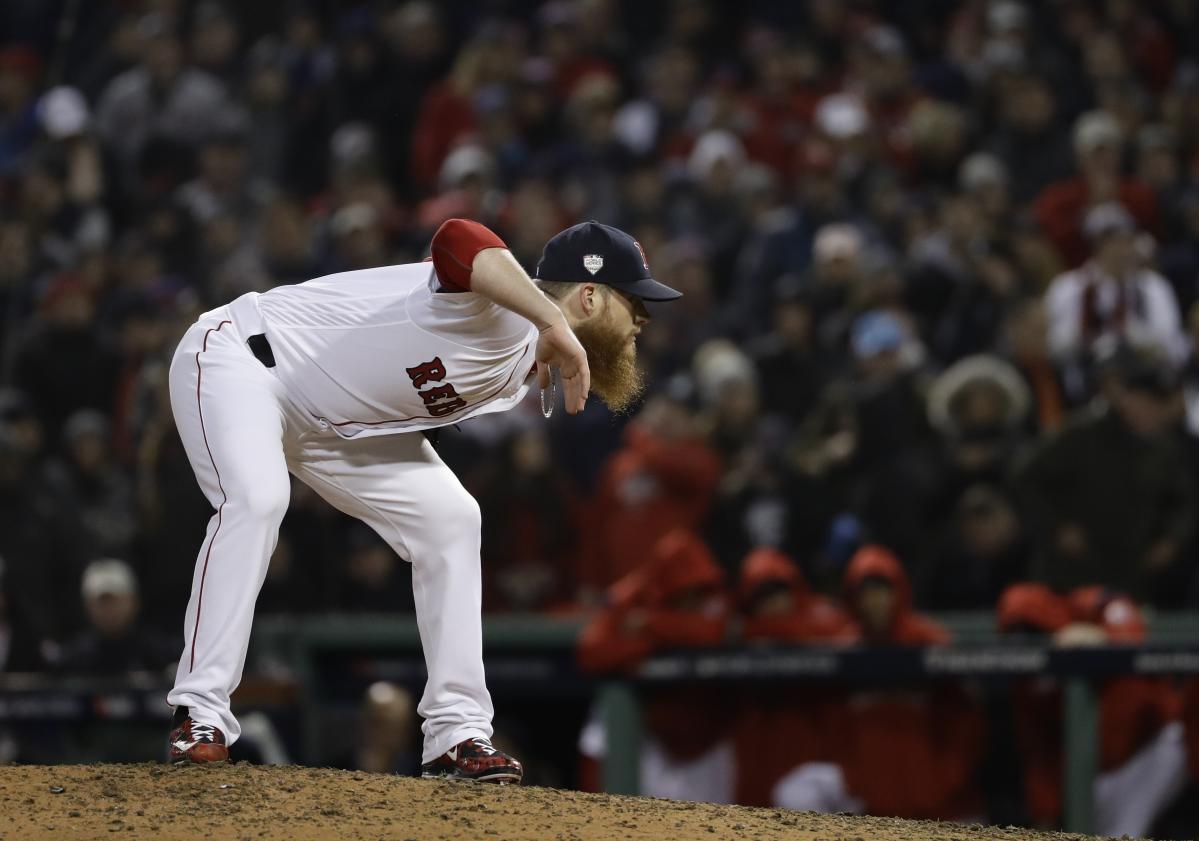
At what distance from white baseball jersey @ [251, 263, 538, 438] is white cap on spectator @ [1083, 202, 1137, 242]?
14.8 ft

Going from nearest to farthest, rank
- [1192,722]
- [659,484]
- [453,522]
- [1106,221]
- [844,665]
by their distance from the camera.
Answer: [453,522] < [1192,722] < [844,665] < [659,484] < [1106,221]

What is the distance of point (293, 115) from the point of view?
39.3 ft

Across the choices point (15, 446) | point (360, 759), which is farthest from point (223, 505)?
point (15, 446)

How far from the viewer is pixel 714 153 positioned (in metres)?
10.2

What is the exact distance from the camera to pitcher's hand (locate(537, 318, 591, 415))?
159 inches

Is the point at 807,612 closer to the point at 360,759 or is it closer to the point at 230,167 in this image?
the point at 360,759

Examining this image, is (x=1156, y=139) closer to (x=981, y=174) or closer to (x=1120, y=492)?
(x=981, y=174)

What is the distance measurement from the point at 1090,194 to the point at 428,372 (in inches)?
226

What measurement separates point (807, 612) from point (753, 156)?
4.35 m

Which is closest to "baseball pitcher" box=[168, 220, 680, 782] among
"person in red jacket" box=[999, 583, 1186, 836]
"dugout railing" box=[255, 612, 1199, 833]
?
"dugout railing" box=[255, 612, 1199, 833]

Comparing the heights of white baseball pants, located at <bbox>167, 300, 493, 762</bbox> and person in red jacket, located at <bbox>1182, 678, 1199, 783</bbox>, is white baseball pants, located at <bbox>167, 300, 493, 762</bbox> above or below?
above

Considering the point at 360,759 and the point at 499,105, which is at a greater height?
the point at 499,105

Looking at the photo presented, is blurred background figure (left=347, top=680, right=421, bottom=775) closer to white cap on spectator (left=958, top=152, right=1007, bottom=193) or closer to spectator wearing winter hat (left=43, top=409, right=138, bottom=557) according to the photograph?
spectator wearing winter hat (left=43, top=409, right=138, bottom=557)

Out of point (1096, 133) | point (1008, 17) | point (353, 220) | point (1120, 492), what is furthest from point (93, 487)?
point (1008, 17)
